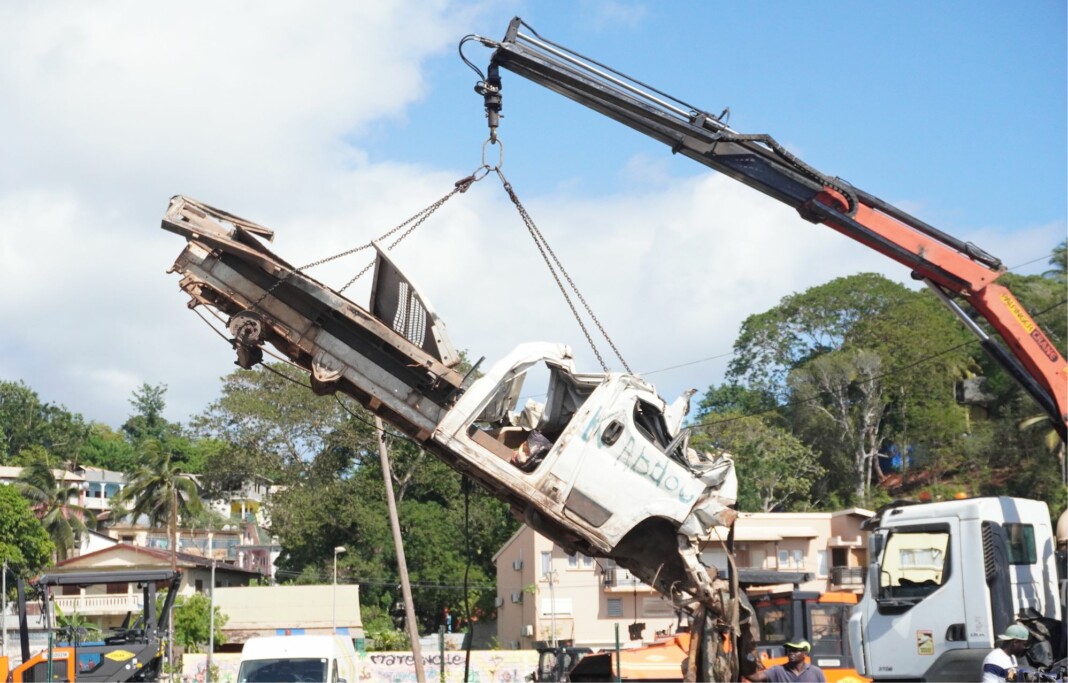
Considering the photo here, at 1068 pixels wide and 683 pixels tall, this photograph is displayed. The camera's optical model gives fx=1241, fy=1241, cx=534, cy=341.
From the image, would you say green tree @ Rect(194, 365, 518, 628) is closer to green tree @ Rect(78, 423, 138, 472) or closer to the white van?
the white van

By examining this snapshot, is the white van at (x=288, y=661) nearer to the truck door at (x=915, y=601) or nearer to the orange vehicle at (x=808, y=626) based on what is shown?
the orange vehicle at (x=808, y=626)

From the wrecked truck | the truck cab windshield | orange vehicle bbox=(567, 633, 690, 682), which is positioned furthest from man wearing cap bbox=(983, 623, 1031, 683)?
orange vehicle bbox=(567, 633, 690, 682)

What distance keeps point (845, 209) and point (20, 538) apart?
55.2 m

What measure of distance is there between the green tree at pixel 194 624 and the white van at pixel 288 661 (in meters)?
33.9

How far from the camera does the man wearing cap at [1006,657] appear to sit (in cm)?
1136

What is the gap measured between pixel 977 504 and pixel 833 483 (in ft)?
176

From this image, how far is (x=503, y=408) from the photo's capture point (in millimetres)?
12320

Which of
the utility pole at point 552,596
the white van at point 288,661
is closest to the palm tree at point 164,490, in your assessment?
the utility pole at point 552,596

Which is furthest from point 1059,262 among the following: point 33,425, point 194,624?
point 33,425

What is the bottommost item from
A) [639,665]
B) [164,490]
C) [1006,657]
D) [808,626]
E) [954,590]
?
[639,665]

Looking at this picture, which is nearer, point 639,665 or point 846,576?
point 639,665

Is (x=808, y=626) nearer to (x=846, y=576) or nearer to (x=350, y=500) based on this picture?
(x=846, y=576)

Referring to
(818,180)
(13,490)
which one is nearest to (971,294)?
(818,180)

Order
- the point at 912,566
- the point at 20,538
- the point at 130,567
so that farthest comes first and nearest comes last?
the point at 130,567
the point at 20,538
the point at 912,566
